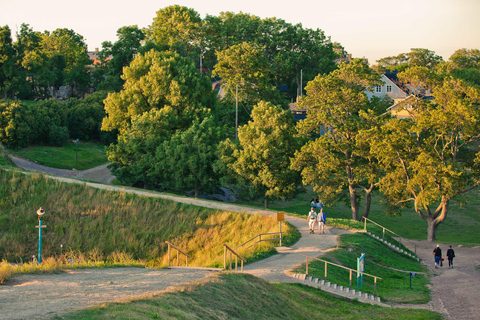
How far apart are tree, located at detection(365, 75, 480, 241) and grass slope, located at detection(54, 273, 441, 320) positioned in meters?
16.1

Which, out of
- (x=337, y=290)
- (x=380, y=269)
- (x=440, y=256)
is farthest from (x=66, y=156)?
(x=337, y=290)

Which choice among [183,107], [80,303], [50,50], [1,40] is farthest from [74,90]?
[80,303]

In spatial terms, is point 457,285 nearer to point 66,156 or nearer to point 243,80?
point 243,80

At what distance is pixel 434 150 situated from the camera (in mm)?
33062

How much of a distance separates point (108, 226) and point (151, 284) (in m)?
15.9

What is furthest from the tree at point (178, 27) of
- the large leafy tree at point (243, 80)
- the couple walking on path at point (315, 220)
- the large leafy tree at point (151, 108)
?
the couple walking on path at point (315, 220)

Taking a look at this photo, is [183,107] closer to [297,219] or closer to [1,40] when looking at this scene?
[297,219]

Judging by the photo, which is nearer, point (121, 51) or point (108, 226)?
point (108, 226)

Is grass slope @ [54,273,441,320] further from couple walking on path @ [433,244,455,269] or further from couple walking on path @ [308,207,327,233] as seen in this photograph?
couple walking on path @ [433,244,455,269]

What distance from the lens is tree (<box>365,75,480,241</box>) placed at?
30344 millimetres

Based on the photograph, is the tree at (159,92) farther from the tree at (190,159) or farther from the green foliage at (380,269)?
the green foliage at (380,269)

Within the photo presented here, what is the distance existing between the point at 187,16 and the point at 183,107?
36598 mm

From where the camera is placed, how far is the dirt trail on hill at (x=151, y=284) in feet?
34.9

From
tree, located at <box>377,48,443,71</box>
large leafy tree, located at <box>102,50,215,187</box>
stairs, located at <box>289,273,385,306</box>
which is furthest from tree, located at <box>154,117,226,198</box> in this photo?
tree, located at <box>377,48,443,71</box>
